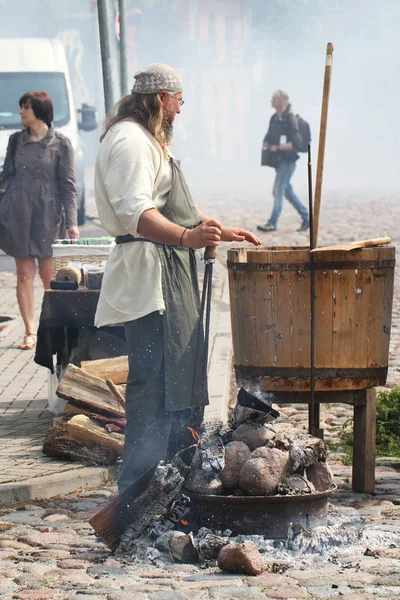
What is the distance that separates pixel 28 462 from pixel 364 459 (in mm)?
1754

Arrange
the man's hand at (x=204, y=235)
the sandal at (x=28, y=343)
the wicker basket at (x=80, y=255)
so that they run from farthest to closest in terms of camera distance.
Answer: the sandal at (x=28, y=343) → the wicker basket at (x=80, y=255) → the man's hand at (x=204, y=235)

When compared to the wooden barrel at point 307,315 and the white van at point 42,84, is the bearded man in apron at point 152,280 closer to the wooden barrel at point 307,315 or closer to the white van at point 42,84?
the wooden barrel at point 307,315

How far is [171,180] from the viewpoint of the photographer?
199 inches

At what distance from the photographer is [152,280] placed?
4.96m

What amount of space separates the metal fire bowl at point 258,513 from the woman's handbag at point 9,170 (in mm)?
5115

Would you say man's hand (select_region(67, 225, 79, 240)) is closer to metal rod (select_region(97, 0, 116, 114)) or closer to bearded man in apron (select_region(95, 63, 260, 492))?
metal rod (select_region(97, 0, 116, 114))

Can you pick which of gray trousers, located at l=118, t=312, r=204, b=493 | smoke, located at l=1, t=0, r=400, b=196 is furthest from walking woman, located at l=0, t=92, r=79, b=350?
→ smoke, located at l=1, t=0, r=400, b=196

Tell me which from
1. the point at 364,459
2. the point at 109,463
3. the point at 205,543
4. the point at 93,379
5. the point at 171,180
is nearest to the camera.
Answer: the point at 205,543

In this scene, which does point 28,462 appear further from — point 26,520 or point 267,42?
point 267,42

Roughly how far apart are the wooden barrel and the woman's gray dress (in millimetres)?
4120

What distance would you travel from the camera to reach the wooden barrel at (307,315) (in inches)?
210

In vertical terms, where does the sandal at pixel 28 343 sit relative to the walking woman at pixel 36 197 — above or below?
below

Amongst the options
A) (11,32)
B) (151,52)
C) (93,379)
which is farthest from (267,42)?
(93,379)

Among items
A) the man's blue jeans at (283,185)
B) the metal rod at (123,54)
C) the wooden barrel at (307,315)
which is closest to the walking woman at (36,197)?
the wooden barrel at (307,315)
